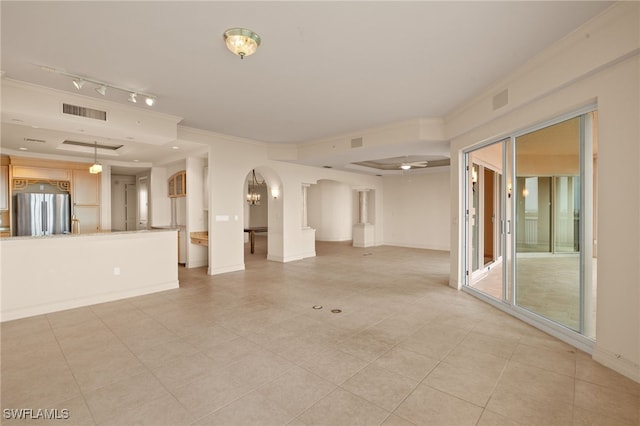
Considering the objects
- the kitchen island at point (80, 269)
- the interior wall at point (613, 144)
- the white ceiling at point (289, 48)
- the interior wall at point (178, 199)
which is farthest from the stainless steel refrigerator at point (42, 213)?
the interior wall at point (613, 144)

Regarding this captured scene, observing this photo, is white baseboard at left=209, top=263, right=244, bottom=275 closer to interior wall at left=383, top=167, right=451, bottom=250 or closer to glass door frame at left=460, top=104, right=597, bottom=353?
glass door frame at left=460, top=104, right=597, bottom=353

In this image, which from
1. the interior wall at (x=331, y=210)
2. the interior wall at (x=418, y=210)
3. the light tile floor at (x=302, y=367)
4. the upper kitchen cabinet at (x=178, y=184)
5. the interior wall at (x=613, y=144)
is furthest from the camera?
the interior wall at (x=331, y=210)

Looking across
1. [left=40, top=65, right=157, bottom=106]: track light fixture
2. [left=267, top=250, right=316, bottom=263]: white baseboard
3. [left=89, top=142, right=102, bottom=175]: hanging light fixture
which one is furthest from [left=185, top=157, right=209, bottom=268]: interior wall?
[left=40, top=65, right=157, bottom=106]: track light fixture

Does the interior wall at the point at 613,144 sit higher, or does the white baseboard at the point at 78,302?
the interior wall at the point at 613,144

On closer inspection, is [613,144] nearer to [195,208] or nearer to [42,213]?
[195,208]

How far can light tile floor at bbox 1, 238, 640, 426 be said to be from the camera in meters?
2.12

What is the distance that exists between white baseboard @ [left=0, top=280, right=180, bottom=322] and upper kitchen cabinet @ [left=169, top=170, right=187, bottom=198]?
9.64 ft

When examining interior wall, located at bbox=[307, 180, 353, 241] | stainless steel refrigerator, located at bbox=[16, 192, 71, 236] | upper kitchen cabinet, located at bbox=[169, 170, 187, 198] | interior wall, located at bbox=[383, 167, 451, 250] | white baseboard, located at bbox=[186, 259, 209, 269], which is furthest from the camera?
interior wall, located at bbox=[307, 180, 353, 241]

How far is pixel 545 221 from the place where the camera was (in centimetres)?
499

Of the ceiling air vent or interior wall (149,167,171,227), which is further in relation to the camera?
interior wall (149,167,171,227)

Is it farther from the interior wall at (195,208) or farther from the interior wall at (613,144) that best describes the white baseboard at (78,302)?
the interior wall at (613,144)

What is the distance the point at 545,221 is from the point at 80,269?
770 cm

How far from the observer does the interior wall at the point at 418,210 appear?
1070 centimetres

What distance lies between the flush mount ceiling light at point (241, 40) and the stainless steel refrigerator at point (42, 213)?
774 cm
